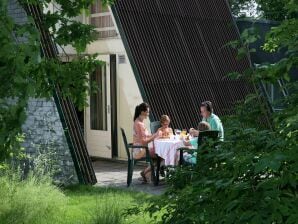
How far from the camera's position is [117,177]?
1177 centimetres

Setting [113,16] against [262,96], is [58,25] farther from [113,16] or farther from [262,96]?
[113,16]

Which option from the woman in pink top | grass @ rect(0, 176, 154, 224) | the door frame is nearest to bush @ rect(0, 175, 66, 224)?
grass @ rect(0, 176, 154, 224)

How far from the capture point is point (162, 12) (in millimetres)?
14398

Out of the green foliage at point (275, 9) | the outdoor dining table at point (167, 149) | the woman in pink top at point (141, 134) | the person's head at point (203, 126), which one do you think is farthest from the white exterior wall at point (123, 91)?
the green foliage at point (275, 9)

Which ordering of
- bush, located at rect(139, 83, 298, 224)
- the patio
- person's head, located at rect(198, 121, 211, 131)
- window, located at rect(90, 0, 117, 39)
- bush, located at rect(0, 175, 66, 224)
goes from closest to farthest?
bush, located at rect(139, 83, 298, 224) < bush, located at rect(0, 175, 66, 224) < person's head, located at rect(198, 121, 211, 131) < the patio < window, located at rect(90, 0, 117, 39)

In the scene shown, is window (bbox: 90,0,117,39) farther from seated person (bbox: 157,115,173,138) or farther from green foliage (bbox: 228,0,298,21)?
green foliage (bbox: 228,0,298,21)

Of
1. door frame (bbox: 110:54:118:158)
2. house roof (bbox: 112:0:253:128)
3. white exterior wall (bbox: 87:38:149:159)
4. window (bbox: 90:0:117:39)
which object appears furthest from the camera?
door frame (bbox: 110:54:118:158)

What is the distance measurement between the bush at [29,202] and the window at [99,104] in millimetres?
6780

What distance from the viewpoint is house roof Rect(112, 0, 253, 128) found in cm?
1318

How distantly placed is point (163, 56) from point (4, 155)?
10.3 metres

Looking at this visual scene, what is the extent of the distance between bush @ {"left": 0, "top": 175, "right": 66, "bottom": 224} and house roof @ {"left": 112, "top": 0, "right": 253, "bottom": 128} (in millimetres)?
5421

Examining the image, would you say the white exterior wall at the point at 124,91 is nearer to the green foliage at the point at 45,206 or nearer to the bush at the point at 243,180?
the green foliage at the point at 45,206

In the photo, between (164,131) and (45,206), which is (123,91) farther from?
(45,206)

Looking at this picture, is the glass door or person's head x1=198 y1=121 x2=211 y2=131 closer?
person's head x1=198 y1=121 x2=211 y2=131
